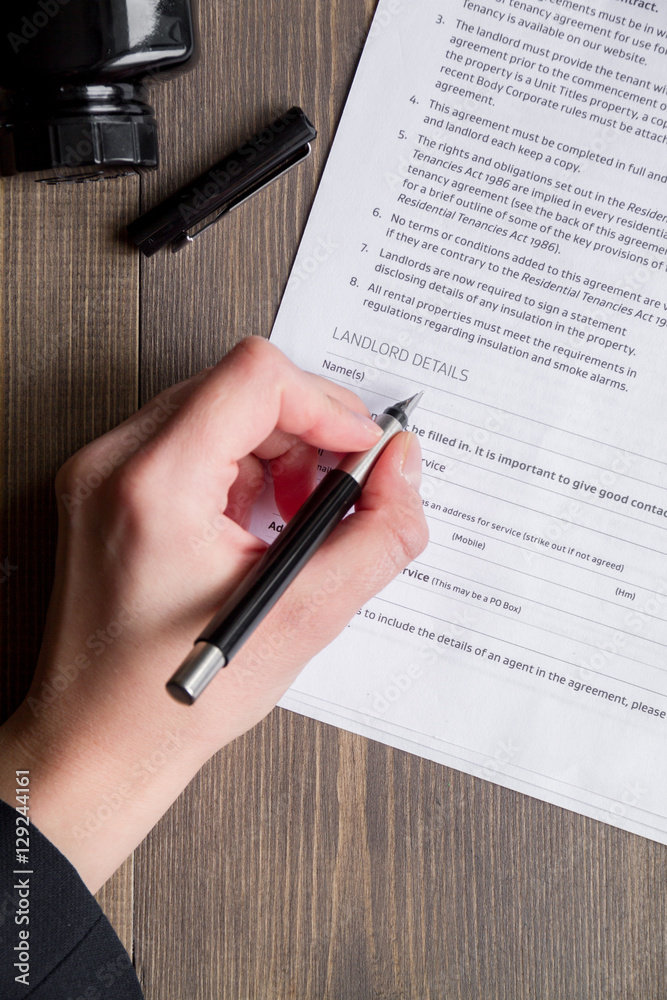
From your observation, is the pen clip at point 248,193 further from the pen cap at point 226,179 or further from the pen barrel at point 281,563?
the pen barrel at point 281,563

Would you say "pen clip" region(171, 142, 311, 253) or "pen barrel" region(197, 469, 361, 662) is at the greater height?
"pen clip" region(171, 142, 311, 253)

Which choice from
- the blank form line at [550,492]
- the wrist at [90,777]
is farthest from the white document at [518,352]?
the wrist at [90,777]

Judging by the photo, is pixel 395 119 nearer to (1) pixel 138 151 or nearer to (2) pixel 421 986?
(1) pixel 138 151

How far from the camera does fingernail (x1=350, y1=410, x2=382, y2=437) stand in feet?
1.49

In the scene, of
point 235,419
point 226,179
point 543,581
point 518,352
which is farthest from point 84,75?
point 543,581

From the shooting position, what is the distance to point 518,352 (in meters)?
0.52

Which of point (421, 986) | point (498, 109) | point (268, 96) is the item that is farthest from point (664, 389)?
point (421, 986)

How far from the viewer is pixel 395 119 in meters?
0.52

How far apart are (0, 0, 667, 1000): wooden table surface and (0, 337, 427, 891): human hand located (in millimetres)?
68

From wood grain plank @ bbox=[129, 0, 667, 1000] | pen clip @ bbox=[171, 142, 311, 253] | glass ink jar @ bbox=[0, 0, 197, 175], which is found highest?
A: glass ink jar @ bbox=[0, 0, 197, 175]

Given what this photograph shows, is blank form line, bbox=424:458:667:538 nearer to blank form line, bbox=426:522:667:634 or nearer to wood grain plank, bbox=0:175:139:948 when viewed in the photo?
blank form line, bbox=426:522:667:634

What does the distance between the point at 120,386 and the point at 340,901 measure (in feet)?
1.35

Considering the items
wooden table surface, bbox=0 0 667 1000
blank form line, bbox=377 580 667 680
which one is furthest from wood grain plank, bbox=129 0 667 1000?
blank form line, bbox=377 580 667 680

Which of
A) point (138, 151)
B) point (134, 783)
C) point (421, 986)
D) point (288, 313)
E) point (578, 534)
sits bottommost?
point (421, 986)
